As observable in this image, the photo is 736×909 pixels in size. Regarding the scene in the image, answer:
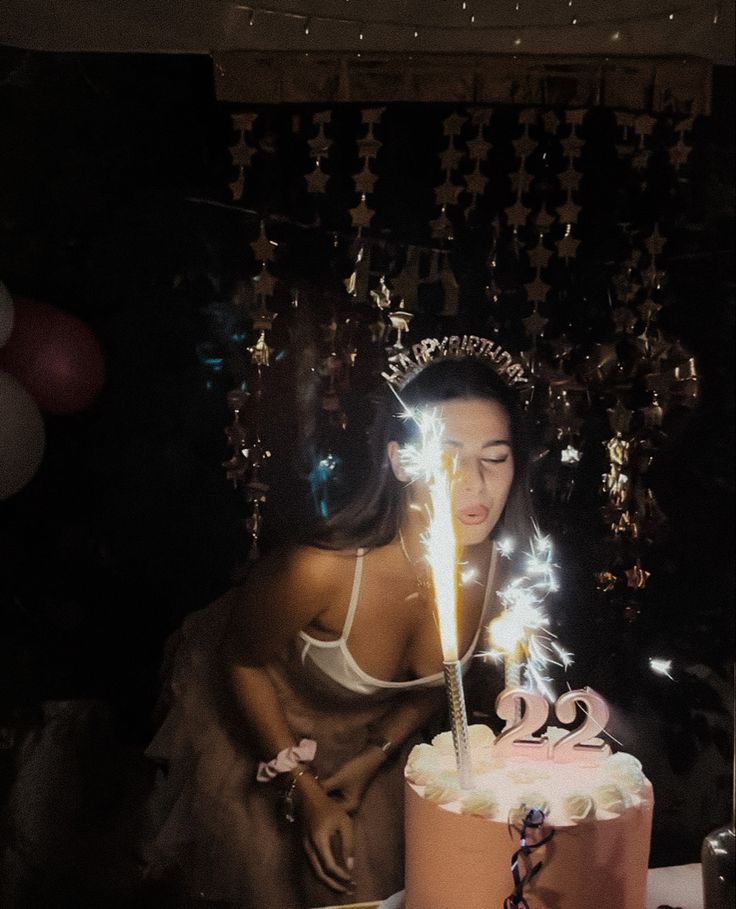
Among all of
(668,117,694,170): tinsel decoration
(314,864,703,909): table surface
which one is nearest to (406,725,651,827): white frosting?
(314,864,703,909): table surface

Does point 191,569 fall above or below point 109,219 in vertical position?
below

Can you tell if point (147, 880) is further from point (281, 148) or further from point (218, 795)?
point (281, 148)

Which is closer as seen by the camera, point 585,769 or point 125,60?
point 585,769

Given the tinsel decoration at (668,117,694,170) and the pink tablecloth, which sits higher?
the tinsel decoration at (668,117,694,170)

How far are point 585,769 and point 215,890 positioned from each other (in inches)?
35.8

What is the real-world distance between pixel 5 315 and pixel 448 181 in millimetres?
1063

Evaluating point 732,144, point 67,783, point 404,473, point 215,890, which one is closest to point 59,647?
point 67,783

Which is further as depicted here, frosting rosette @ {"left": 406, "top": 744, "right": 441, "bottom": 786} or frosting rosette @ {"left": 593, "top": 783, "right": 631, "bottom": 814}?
frosting rosette @ {"left": 406, "top": 744, "right": 441, "bottom": 786}

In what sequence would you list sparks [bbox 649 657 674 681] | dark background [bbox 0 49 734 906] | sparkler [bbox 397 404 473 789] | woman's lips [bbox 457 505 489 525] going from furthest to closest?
sparks [bbox 649 657 674 681] → woman's lips [bbox 457 505 489 525] → dark background [bbox 0 49 734 906] → sparkler [bbox 397 404 473 789]

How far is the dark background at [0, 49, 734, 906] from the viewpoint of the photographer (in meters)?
2.45

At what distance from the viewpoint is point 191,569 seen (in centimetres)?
254

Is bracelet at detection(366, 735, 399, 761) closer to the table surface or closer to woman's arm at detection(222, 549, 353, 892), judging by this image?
woman's arm at detection(222, 549, 353, 892)

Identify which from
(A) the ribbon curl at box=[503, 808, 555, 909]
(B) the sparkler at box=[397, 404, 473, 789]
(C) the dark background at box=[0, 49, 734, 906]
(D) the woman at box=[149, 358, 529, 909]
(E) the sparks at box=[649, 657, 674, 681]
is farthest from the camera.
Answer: (E) the sparks at box=[649, 657, 674, 681]

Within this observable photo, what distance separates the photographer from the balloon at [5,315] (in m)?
2.22
